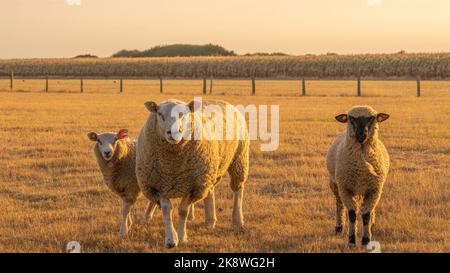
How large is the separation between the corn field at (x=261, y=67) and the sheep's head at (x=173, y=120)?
1781 inches

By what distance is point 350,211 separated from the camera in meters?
7.68

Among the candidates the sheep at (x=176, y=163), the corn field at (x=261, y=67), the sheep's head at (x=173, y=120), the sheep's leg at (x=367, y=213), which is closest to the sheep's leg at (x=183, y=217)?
the sheep at (x=176, y=163)

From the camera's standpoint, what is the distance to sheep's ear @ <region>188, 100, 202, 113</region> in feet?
24.6

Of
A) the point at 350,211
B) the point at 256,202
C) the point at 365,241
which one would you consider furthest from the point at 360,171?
the point at 256,202

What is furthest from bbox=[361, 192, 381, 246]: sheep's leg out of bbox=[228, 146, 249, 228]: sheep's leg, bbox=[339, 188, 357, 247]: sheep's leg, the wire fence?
the wire fence

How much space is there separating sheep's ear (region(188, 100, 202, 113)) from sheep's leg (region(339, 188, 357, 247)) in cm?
191

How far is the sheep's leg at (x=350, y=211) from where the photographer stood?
762 centimetres

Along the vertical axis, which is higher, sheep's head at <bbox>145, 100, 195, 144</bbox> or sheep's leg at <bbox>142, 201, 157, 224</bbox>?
sheep's head at <bbox>145, 100, 195, 144</bbox>

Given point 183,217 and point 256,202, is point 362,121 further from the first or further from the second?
point 256,202

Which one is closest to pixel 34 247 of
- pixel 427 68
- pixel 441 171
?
pixel 441 171

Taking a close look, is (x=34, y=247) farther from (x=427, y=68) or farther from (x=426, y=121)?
(x=427, y=68)

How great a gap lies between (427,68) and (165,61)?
27.2 metres

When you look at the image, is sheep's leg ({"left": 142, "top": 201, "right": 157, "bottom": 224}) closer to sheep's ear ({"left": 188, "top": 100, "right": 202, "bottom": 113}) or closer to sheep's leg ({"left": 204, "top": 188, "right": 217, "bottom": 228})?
sheep's leg ({"left": 204, "top": 188, "right": 217, "bottom": 228})

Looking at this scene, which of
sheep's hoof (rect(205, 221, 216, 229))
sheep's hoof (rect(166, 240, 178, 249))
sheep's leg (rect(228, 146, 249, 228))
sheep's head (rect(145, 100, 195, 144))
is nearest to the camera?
sheep's head (rect(145, 100, 195, 144))
